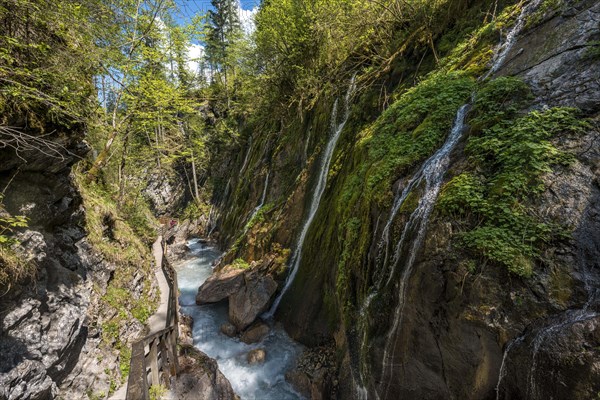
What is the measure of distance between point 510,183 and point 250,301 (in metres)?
7.66

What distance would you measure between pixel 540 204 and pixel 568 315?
131 centimetres

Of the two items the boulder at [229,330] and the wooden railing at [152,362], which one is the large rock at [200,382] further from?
the boulder at [229,330]

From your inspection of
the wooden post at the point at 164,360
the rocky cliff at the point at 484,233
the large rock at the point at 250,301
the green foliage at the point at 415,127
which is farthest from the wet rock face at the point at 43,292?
the green foliage at the point at 415,127

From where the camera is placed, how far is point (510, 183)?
3.84 m

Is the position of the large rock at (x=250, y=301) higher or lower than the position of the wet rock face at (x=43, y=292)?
lower

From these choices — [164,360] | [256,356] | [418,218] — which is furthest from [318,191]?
[164,360]

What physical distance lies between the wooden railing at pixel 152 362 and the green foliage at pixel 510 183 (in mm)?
4425

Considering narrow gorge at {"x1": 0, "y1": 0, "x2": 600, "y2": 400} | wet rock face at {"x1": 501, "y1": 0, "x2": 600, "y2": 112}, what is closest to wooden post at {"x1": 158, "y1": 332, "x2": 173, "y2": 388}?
narrow gorge at {"x1": 0, "y1": 0, "x2": 600, "y2": 400}

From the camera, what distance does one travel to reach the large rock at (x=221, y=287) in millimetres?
10164

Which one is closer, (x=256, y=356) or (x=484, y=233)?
(x=484, y=233)

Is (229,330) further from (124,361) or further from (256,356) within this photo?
(124,361)

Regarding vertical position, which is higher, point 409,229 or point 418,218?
point 418,218

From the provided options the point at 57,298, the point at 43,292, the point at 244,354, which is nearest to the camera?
the point at 43,292

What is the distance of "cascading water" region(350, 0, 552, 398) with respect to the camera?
4.57 meters
